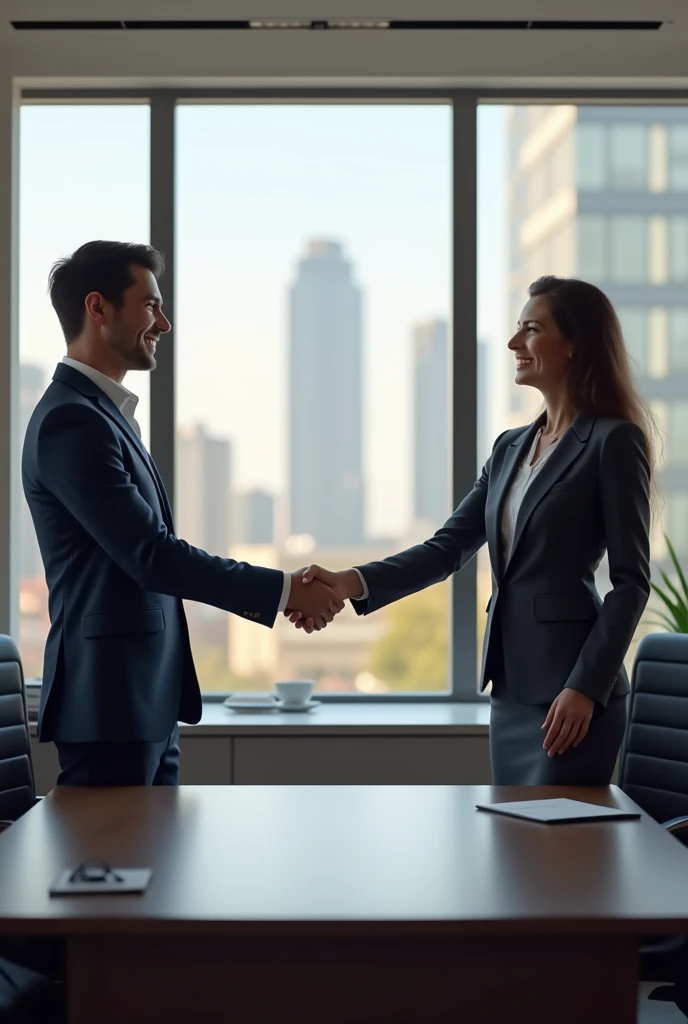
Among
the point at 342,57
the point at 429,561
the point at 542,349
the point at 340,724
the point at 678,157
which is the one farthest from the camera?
the point at 678,157

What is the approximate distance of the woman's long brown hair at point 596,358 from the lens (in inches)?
99.1

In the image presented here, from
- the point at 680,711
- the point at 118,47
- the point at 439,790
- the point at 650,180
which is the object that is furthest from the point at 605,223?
the point at 439,790

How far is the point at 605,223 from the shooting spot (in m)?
4.08

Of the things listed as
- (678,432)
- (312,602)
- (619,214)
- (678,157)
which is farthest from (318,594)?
(678,157)

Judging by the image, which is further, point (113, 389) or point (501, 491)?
point (501, 491)

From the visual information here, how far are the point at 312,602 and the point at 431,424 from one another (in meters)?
1.42

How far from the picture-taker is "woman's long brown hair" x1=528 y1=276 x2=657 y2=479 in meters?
2.52

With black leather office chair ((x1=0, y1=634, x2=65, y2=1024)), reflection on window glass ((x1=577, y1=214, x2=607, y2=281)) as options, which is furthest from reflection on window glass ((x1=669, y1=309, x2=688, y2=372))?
black leather office chair ((x1=0, y1=634, x2=65, y2=1024))

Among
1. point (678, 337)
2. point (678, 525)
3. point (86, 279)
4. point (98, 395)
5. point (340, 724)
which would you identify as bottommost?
point (340, 724)

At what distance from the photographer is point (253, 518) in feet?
13.2

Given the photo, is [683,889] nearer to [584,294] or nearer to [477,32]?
[584,294]

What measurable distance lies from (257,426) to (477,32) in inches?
63.2

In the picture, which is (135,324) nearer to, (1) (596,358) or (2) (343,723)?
(1) (596,358)

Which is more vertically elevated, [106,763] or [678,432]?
[678,432]
